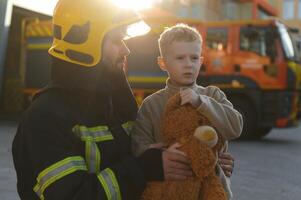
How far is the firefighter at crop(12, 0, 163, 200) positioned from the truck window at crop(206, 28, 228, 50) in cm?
1001

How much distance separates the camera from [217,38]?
1185 cm

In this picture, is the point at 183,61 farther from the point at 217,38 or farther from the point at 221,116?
the point at 217,38

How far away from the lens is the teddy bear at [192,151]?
1.76m

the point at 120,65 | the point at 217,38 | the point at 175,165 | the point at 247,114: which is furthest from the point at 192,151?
the point at 217,38

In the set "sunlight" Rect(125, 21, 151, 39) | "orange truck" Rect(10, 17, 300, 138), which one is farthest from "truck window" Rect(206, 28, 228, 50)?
"sunlight" Rect(125, 21, 151, 39)

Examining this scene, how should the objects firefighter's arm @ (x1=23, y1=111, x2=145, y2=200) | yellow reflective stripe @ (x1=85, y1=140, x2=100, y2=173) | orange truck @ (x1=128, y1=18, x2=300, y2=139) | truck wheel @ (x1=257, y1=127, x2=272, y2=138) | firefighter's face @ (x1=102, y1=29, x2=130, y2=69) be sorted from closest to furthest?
1. firefighter's arm @ (x1=23, y1=111, x2=145, y2=200)
2. yellow reflective stripe @ (x1=85, y1=140, x2=100, y2=173)
3. firefighter's face @ (x1=102, y1=29, x2=130, y2=69)
4. orange truck @ (x1=128, y1=18, x2=300, y2=139)
5. truck wheel @ (x1=257, y1=127, x2=272, y2=138)

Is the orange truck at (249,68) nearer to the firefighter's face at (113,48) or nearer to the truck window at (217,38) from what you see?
the truck window at (217,38)

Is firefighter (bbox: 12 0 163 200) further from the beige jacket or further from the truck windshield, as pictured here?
the truck windshield

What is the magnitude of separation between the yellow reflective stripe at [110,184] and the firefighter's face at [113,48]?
1.25ft

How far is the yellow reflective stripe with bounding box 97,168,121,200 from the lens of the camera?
1.64 m

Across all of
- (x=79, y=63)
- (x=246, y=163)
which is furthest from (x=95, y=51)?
(x=246, y=163)

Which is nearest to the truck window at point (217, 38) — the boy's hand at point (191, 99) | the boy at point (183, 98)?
the boy at point (183, 98)

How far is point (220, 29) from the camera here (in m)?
11.9

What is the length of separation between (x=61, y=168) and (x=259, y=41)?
→ 10302 millimetres
